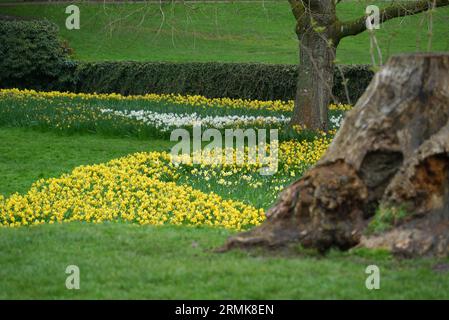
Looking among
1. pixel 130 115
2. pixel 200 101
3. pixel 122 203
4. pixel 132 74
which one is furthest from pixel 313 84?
pixel 132 74

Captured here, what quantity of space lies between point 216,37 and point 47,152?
60.7 feet

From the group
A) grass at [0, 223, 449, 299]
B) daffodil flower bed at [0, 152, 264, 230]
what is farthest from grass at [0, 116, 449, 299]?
daffodil flower bed at [0, 152, 264, 230]

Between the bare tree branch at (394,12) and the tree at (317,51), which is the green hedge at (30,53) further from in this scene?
the bare tree branch at (394,12)

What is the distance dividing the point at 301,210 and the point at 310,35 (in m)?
7.89

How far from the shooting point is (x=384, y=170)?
5500 millimetres

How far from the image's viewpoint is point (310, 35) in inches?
510

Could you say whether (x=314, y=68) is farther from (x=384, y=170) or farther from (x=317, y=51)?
(x=384, y=170)

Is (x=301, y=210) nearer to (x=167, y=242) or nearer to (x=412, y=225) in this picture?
(x=412, y=225)

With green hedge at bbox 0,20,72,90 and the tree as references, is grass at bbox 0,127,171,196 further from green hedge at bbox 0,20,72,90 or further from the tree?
green hedge at bbox 0,20,72,90

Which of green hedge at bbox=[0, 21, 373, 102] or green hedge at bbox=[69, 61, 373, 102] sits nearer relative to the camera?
green hedge at bbox=[69, 61, 373, 102]

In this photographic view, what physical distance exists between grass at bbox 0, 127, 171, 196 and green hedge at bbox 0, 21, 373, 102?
5749 mm

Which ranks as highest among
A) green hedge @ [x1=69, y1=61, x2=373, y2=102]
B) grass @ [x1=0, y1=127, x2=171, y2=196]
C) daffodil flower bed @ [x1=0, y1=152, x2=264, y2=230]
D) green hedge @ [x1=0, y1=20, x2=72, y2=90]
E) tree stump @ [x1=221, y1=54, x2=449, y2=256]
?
green hedge @ [x1=0, y1=20, x2=72, y2=90]

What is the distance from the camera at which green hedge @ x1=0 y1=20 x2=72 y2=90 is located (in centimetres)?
2077

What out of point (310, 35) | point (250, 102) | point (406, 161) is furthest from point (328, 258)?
point (250, 102)
